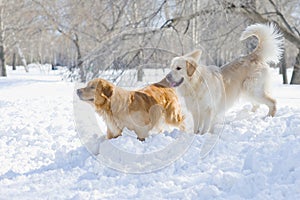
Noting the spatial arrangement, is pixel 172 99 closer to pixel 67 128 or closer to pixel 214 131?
pixel 214 131

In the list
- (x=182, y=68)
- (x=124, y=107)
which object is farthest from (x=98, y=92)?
(x=182, y=68)

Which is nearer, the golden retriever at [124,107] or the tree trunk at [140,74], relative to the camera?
the golden retriever at [124,107]

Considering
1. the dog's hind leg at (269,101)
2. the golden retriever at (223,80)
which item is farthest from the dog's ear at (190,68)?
the dog's hind leg at (269,101)

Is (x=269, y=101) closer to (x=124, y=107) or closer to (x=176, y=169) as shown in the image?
(x=124, y=107)

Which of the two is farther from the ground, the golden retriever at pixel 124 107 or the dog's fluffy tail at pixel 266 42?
the dog's fluffy tail at pixel 266 42

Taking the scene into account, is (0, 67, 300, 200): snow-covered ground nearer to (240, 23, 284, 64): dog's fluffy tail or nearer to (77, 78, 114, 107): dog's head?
(77, 78, 114, 107): dog's head

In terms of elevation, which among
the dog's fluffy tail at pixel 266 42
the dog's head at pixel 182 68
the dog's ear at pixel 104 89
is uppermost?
the dog's fluffy tail at pixel 266 42

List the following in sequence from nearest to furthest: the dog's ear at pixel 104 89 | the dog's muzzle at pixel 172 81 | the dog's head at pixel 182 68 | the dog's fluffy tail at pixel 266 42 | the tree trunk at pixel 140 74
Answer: the dog's ear at pixel 104 89
the dog's head at pixel 182 68
the dog's muzzle at pixel 172 81
the dog's fluffy tail at pixel 266 42
the tree trunk at pixel 140 74

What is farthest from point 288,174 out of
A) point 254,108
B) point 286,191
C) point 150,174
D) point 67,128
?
point 67,128

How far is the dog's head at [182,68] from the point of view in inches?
187

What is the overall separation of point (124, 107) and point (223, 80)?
1.87 m

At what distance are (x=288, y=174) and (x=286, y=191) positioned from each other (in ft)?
0.98

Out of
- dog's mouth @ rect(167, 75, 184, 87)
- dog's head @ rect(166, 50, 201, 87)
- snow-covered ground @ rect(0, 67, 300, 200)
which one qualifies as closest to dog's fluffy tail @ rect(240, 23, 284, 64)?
snow-covered ground @ rect(0, 67, 300, 200)

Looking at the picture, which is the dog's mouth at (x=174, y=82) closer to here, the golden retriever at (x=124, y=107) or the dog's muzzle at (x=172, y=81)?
the dog's muzzle at (x=172, y=81)
